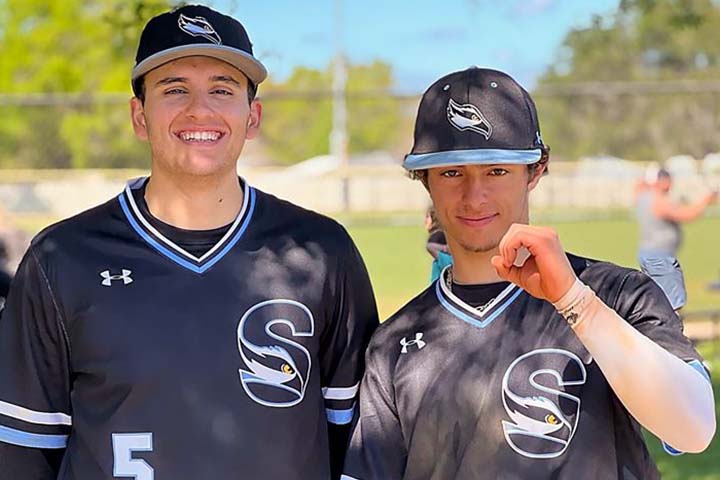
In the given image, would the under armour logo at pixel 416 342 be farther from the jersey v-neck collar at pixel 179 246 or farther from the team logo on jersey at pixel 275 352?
the jersey v-neck collar at pixel 179 246

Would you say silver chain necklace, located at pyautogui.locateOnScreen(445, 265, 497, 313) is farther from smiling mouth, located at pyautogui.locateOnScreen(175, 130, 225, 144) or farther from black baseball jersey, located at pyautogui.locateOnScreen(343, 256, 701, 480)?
smiling mouth, located at pyautogui.locateOnScreen(175, 130, 225, 144)

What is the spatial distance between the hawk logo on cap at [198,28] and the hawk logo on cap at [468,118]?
63 centimetres

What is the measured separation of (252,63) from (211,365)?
0.75 meters

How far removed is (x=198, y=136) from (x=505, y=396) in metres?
0.95

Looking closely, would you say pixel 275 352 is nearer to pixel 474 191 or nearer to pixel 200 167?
pixel 200 167

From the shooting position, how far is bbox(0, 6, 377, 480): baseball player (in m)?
2.43

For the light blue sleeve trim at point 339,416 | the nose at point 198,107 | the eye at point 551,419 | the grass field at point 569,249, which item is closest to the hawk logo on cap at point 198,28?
the nose at point 198,107

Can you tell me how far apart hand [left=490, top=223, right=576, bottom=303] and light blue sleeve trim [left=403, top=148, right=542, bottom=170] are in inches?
12.7

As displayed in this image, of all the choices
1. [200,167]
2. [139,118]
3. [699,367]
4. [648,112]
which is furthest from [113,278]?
[648,112]

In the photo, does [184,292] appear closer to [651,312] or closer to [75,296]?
[75,296]

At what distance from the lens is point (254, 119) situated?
Result: 275cm

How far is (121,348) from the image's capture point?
245 cm

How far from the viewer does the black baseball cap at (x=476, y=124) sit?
2.30 metres

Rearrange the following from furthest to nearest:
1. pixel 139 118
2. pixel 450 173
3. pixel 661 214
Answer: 1. pixel 661 214
2. pixel 139 118
3. pixel 450 173
